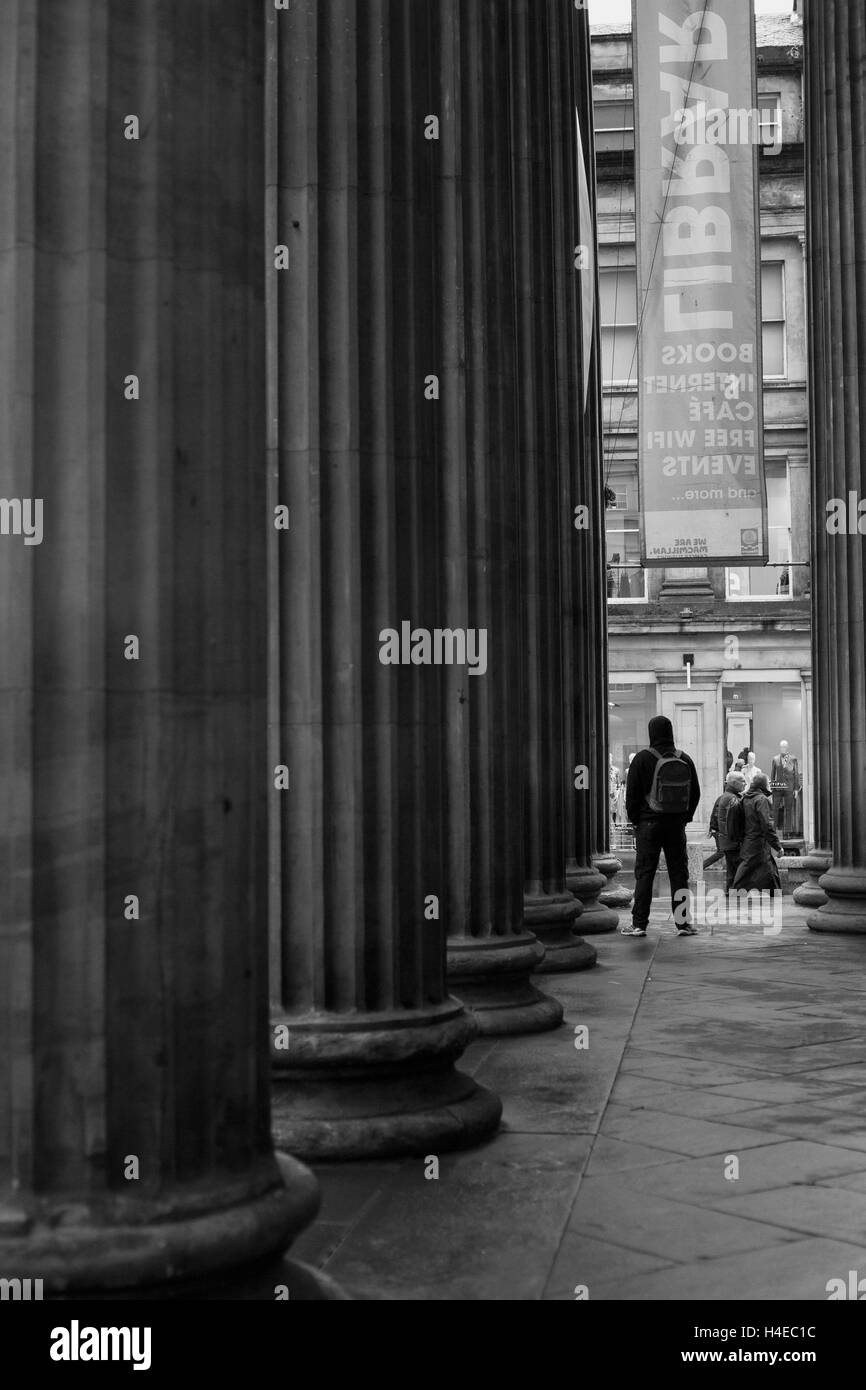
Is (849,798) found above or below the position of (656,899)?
above

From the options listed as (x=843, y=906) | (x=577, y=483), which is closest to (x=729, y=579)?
(x=577, y=483)

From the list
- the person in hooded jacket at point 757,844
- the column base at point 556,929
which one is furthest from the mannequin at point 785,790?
the column base at point 556,929

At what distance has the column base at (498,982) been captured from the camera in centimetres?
829

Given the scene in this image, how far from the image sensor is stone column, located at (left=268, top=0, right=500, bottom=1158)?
18.8 ft

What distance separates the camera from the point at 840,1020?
9000 mm

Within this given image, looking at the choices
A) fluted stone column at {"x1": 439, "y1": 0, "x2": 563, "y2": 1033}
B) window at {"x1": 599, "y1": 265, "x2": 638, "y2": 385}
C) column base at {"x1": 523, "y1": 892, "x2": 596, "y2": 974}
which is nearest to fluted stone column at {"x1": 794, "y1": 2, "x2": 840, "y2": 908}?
column base at {"x1": 523, "y1": 892, "x2": 596, "y2": 974}

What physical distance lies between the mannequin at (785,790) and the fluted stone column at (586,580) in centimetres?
1557

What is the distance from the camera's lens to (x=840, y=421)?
15.0 metres

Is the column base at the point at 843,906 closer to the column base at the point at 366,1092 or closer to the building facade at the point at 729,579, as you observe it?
the column base at the point at 366,1092

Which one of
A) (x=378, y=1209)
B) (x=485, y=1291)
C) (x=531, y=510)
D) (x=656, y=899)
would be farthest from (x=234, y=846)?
(x=656, y=899)

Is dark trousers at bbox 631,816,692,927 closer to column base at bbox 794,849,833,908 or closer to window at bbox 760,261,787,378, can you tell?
column base at bbox 794,849,833,908

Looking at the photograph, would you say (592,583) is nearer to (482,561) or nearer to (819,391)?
(819,391)

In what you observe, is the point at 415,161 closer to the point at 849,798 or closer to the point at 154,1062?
the point at 154,1062
